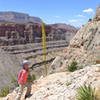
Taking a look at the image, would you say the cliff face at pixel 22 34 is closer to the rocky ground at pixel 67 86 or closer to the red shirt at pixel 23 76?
the rocky ground at pixel 67 86

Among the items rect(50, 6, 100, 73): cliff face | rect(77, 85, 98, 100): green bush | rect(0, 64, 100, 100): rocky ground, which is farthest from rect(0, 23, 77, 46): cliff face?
rect(77, 85, 98, 100): green bush

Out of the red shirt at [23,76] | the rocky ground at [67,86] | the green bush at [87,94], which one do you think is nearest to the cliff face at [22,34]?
the rocky ground at [67,86]

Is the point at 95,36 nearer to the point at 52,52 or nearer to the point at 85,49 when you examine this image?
the point at 85,49

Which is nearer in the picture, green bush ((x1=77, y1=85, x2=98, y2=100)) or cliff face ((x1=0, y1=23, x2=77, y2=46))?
green bush ((x1=77, y1=85, x2=98, y2=100))

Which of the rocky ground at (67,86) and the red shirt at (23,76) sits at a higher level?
the red shirt at (23,76)

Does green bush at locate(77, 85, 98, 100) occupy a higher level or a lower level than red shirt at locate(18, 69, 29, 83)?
lower

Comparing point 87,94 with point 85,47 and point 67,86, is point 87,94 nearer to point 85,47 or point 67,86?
point 67,86

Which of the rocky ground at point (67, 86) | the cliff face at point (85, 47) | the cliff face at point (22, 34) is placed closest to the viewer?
the rocky ground at point (67, 86)

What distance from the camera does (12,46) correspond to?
4894 inches

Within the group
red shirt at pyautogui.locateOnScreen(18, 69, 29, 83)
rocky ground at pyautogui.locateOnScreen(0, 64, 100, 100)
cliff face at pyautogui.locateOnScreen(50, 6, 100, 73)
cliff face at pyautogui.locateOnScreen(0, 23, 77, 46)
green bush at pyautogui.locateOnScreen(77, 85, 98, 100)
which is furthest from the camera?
cliff face at pyautogui.locateOnScreen(0, 23, 77, 46)

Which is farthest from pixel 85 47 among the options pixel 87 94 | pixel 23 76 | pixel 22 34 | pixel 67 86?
pixel 22 34

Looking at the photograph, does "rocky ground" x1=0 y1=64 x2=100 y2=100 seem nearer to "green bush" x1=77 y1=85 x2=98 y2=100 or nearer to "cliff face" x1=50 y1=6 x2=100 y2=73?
"green bush" x1=77 y1=85 x2=98 y2=100

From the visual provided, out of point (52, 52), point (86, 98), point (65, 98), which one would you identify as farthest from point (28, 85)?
point (52, 52)

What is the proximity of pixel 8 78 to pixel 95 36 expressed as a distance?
145ft
